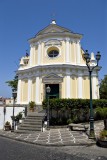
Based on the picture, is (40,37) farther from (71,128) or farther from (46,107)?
(71,128)

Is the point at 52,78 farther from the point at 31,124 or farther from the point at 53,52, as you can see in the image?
the point at 31,124

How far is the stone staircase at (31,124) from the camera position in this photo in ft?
57.4

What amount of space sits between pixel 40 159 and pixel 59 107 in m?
11.1

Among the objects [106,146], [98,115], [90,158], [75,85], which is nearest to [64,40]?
[75,85]

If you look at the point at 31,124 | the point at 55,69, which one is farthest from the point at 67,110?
the point at 55,69

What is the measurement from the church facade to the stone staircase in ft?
17.6

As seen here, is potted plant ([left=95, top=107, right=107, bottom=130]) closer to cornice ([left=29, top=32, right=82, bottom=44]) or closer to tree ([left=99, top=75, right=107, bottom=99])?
tree ([left=99, top=75, right=107, bottom=99])

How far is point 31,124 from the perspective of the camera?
18.6 metres

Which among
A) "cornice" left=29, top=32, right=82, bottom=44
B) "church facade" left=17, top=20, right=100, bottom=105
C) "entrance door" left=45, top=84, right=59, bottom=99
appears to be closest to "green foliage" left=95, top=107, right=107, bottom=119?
"church facade" left=17, top=20, right=100, bottom=105

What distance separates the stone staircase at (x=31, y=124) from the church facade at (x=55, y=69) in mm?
5366

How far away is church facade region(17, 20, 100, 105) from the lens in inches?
993

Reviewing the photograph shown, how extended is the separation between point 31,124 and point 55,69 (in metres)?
8.80

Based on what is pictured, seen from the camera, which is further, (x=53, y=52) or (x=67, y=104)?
(x=53, y=52)

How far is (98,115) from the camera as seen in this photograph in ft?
66.6
